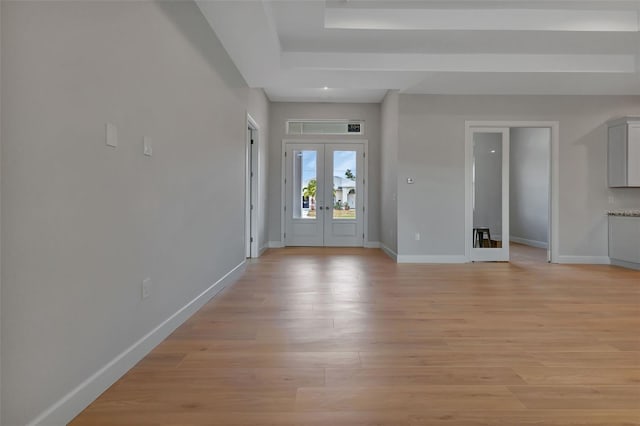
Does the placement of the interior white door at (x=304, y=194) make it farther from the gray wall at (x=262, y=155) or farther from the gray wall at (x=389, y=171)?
the gray wall at (x=389, y=171)

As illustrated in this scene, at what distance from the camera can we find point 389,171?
Result: 6891 millimetres

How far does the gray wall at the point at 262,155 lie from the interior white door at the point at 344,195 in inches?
53.6

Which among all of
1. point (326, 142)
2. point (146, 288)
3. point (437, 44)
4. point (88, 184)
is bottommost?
point (146, 288)

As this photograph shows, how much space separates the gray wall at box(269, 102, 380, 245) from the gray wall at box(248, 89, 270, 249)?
0.30 meters

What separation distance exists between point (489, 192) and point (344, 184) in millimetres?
3060

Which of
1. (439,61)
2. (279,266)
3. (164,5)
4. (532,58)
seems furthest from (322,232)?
(164,5)

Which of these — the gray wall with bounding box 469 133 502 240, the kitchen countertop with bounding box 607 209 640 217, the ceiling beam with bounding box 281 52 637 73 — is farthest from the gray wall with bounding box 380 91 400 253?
the kitchen countertop with bounding box 607 209 640 217

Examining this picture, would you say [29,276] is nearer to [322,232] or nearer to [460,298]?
[460,298]

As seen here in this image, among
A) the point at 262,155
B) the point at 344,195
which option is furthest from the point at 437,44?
the point at 344,195

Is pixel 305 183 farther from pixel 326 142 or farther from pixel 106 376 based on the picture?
pixel 106 376

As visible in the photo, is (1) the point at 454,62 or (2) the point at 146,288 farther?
(1) the point at 454,62

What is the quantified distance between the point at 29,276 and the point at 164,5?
204cm

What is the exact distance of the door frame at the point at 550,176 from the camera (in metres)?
6.09

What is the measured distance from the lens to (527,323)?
2.97 m
